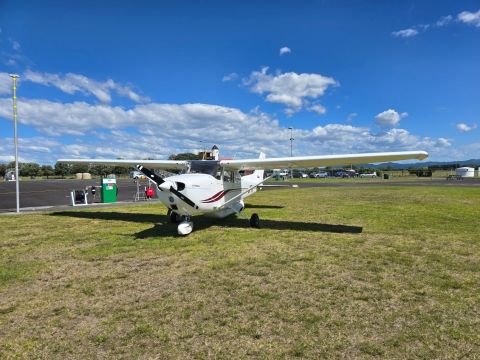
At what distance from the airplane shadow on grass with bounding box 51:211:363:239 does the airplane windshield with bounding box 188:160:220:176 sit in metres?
1.95

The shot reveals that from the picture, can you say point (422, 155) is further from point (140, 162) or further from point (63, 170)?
point (63, 170)

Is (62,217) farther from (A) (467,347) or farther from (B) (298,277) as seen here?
(A) (467,347)

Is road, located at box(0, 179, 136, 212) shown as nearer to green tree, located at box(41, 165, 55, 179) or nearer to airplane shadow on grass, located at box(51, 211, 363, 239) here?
airplane shadow on grass, located at box(51, 211, 363, 239)

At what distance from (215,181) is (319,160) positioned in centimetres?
374

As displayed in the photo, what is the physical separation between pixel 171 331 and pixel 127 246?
4955 millimetres

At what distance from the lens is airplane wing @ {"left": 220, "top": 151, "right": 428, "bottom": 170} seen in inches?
403

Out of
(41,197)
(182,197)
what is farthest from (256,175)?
(41,197)

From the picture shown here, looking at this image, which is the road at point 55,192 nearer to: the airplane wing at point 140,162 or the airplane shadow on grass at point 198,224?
the airplane wing at point 140,162

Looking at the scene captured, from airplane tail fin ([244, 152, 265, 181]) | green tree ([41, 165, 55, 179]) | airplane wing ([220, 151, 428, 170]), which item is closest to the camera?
airplane wing ([220, 151, 428, 170])

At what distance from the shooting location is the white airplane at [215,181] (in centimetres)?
916

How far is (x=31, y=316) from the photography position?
4484 mm

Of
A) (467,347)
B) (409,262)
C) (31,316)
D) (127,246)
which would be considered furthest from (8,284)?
(409,262)

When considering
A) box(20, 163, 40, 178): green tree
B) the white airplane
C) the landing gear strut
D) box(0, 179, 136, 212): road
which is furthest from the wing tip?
box(20, 163, 40, 178): green tree

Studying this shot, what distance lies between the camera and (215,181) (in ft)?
35.1
